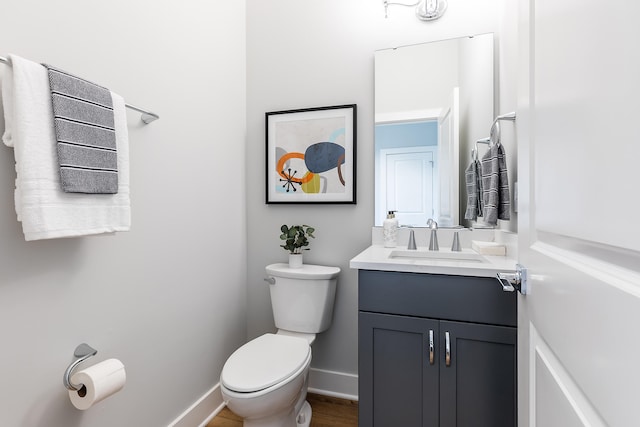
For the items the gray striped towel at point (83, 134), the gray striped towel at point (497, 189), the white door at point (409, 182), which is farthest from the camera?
the white door at point (409, 182)

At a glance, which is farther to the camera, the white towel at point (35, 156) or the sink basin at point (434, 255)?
the sink basin at point (434, 255)

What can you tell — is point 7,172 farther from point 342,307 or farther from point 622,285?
point 342,307

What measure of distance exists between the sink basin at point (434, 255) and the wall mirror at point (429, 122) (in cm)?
22

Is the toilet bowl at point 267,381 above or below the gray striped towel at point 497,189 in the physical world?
below

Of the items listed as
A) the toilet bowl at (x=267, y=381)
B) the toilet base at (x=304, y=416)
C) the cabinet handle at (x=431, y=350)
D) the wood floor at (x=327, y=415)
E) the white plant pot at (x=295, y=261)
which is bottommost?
the wood floor at (x=327, y=415)

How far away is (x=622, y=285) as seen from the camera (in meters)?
0.37

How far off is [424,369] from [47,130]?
57.2 inches

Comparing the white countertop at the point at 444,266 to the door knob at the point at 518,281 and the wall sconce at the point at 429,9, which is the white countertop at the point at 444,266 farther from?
the wall sconce at the point at 429,9

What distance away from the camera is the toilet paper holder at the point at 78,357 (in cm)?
104

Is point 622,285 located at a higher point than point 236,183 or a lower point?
lower

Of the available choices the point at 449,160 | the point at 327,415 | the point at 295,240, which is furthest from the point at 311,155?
the point at 327,415

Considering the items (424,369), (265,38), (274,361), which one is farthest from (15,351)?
(265,38)

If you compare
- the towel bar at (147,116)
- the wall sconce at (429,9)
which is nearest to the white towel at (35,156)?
the towel bar at (147,116)

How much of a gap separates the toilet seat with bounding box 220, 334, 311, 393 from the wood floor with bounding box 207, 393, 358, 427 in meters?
0.50
